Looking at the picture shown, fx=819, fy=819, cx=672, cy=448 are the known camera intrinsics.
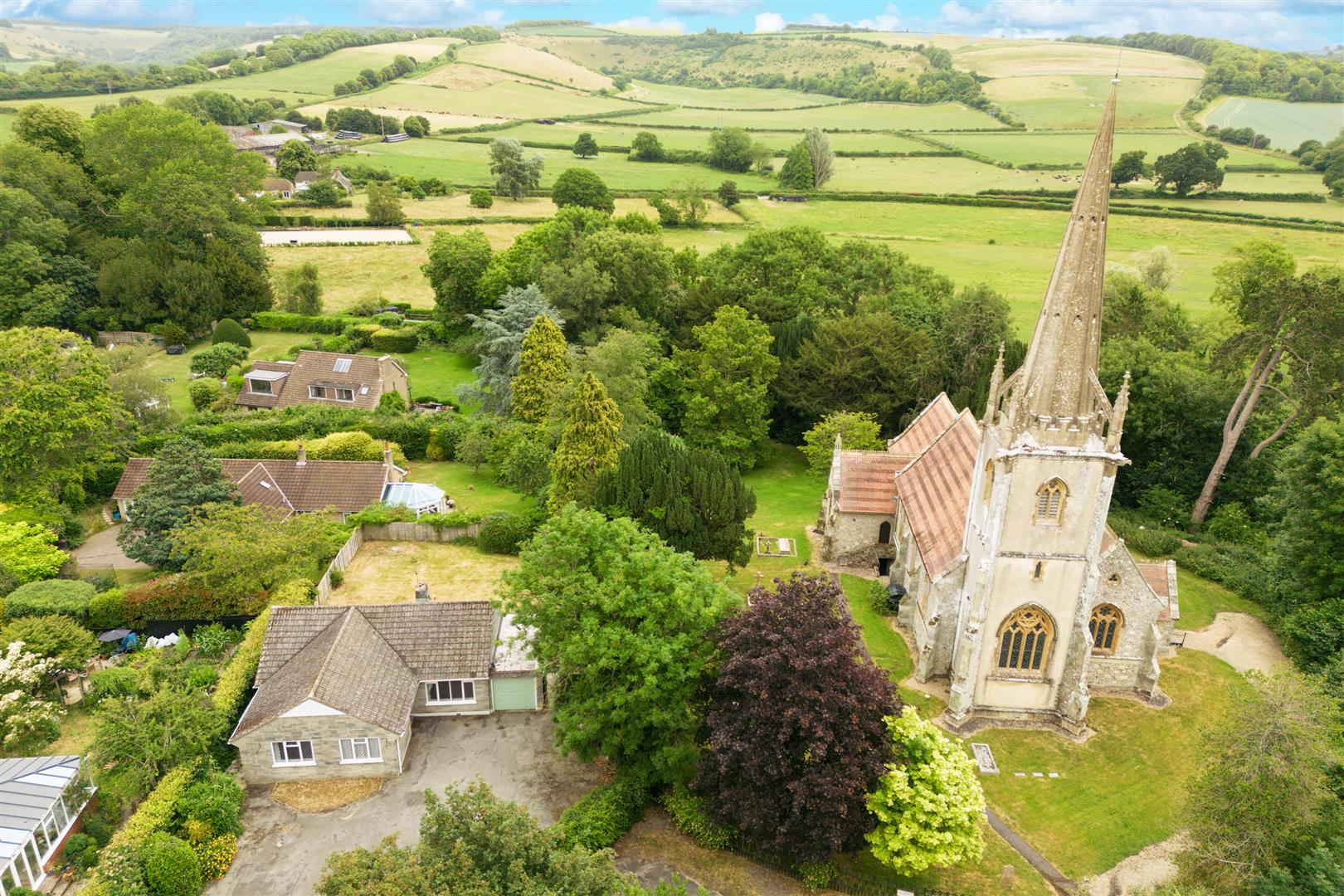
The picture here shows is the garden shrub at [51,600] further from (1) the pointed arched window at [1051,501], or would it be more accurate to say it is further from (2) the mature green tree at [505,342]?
(1) the pointed arched window at [1051,501]

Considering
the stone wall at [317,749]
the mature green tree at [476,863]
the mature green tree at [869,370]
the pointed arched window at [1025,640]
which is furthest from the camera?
the mature green tree at [869,370]

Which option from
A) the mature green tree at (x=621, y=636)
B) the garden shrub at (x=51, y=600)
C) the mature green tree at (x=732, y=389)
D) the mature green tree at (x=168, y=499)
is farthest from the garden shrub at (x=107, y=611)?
the mature green tree at (x=732, y=389)

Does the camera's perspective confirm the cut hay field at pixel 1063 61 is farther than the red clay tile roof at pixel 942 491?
Yes

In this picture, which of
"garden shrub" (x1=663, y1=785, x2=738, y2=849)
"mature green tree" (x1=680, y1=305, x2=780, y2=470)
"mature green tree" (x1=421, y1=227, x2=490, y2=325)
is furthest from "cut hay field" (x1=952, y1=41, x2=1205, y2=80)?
"garden shrub" (x1=663, y1=785, x2=738, y2=849)

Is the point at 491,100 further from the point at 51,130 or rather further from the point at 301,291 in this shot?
the point at 301,291

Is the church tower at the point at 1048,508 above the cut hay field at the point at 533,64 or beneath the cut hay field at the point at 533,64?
beneath

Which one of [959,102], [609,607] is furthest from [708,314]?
[959,102]

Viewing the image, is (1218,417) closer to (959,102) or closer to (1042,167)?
(1042,167)
